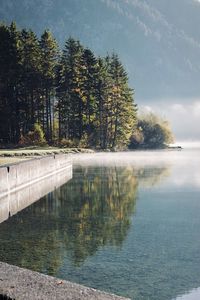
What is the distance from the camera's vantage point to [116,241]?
12609 mm

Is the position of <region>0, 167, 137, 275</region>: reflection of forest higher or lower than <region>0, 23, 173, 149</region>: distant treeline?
lower

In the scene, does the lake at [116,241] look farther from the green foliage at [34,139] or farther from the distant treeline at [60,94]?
the distant treeline at [60,94]

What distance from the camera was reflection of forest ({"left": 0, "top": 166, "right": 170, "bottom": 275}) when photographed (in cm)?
1129

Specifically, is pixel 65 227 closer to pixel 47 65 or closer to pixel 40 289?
pixel 40 289

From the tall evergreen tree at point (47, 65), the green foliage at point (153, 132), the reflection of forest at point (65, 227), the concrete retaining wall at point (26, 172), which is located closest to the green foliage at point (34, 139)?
the tall evergreen tree at point (47, 65)

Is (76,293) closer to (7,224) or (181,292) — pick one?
(181,292)

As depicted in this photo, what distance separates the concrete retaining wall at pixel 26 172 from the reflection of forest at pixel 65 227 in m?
1.55

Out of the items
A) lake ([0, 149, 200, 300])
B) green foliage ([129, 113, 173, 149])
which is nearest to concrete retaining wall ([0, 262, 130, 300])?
lake ([0, 149, 200, 300])

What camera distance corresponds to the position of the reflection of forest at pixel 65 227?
1129cm

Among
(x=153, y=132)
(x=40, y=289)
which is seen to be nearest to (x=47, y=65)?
(x=153, y=132)

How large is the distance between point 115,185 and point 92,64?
213ft

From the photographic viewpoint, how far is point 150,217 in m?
16.4

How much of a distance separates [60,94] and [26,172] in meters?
63.5

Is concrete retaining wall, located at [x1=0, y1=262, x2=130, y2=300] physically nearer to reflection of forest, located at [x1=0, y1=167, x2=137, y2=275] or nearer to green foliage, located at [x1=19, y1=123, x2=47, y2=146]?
reflection of forest, located at [x1=0, y1=167, x2=137, y2=275]
